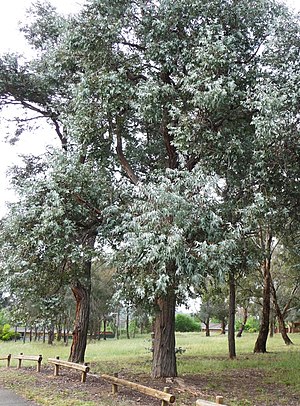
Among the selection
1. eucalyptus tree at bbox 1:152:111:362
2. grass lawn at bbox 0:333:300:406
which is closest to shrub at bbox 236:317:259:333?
grass lawn at bbox 0:333:300:406

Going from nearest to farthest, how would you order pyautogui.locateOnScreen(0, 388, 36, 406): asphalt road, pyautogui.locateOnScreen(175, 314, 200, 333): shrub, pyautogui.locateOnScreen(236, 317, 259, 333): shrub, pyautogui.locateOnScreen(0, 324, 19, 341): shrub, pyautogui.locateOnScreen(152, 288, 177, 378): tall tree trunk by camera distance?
pyautogui.locateOnScreen(0, 388, 36, 406): asphalt road < pyautogui.locateOnScreen(152, 288, 177, 378): tall tree trunk < pyautogui.locateOnScreen(0, 324, 19, 341): shrub < pyautogui.locateOnScreen(236, 317, 259, 333): shrub < pyautogui.locateOnScreen(175, 314, 200, 333): shrub

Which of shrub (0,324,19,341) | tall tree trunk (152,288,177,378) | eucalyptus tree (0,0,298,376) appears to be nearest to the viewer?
eucalyptus tree (0,0,298,376)

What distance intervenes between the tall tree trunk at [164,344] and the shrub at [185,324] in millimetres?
42116

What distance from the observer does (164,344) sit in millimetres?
11148

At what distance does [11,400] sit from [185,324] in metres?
47.0

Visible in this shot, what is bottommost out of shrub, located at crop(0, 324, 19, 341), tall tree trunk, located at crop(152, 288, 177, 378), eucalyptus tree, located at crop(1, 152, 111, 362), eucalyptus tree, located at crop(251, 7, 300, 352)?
shrub, located at crop(0, 324, 19, 341)

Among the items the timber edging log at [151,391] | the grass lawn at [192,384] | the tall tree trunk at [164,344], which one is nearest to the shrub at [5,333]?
the grass lawn at [192,384]

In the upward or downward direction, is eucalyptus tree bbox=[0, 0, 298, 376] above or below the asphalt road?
above

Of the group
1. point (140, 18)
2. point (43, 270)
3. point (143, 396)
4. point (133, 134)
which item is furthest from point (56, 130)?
point (143, 396)

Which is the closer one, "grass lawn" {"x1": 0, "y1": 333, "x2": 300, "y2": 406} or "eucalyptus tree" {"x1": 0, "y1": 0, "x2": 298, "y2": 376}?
"grass lawn" {"x1": 0, "y1": 333, "x2": 300, "y2": 406}

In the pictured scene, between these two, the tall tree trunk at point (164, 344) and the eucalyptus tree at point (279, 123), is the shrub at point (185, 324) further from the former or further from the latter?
the eucalyptus tree at point (279, 123)

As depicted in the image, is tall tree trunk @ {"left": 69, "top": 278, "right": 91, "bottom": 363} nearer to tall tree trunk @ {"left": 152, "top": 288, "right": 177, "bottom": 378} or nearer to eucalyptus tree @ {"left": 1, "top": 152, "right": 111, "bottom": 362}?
eucalyptus tree @ {"left": 1, "top": 152, "right": 111, "bottom": 362}

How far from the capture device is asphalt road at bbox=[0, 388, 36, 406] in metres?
8.23

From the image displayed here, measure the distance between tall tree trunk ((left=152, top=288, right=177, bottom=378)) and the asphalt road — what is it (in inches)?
140
